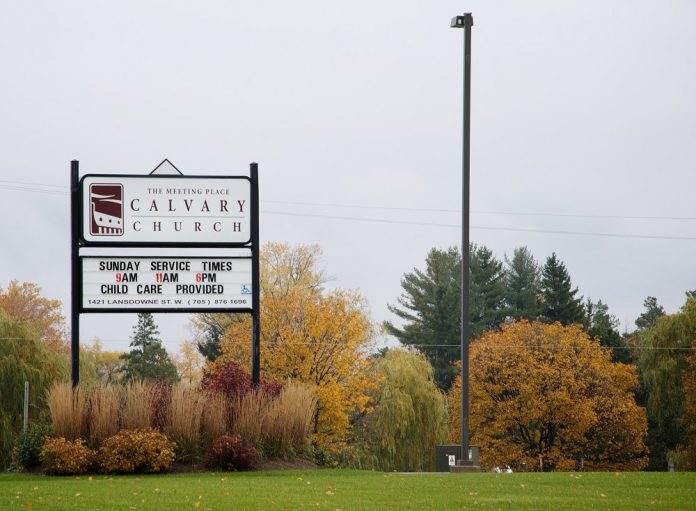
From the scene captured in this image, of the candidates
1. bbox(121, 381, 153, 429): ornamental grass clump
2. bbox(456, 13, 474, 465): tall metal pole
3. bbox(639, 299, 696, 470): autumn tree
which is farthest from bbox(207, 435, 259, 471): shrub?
bbox(639, 299, 696, 470): autumn tree

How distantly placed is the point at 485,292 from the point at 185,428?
69.0 meters

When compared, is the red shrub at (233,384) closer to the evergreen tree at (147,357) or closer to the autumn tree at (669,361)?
the autumn tree at (669,361)

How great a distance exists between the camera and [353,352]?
45.9m

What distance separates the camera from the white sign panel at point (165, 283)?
20641mm

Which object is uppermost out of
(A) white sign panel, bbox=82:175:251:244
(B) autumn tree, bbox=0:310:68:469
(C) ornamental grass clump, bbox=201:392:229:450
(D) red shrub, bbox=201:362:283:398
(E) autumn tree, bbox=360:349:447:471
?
(A) white sign panel, bbox=82:175:251:244

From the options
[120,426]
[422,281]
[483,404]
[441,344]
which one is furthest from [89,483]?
[422,281]

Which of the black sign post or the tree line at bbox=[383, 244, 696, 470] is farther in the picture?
the tree line at bbox=[383, 244, 696, 470]

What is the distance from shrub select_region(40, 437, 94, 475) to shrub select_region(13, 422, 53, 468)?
650 millimetres

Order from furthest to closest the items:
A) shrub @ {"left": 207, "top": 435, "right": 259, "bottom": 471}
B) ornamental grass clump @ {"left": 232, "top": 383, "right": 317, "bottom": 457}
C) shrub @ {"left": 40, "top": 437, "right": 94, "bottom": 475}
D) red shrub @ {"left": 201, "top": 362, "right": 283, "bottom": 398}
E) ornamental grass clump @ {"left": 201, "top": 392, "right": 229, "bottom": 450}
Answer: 1. red shrub @ {"left": 201, "top": 362, "right": 283, "bottom": 398}
2. ornamental grass clump @ {"left": 232, "top": 383, "right": 317, "bottom": 457}
3. ornamental grass clump @ {"left": 201, "top": 392, "right": 229, "bottom": 450}
4. shrub @ {"left": 207, "top": 435, "right": 259, "bottom": 471}
5. shrub @ {"left": 40, "top": 437, "right": 94, "bottom": 475}

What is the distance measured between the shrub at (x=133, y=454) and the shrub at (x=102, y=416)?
49 centimetres

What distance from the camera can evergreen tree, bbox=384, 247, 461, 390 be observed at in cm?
8144

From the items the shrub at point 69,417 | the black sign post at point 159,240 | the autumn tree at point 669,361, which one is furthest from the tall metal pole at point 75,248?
the autumn tree at point 669,361

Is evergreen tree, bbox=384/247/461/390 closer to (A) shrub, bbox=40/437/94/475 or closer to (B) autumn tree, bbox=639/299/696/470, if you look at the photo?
(B) autumn tree, bbox=639/299/696/470

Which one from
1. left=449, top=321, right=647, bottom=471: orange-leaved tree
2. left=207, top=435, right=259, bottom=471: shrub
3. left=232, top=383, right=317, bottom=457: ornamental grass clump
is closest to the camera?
left=207, top=435, right=259, bottom=471: shrub
